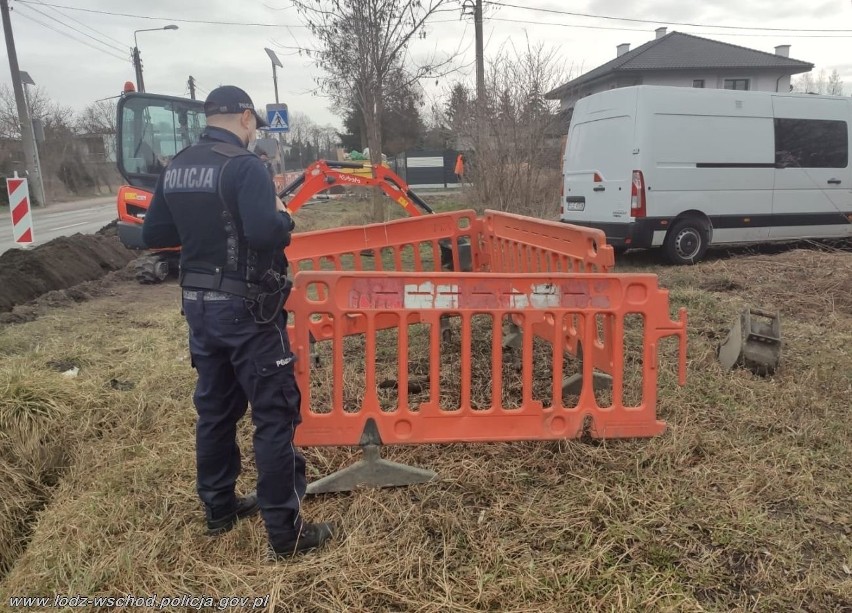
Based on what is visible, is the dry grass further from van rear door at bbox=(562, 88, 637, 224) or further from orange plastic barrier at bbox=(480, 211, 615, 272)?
van rear door at bbox=(562, 88, 637, 224)

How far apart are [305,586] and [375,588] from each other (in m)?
0.28

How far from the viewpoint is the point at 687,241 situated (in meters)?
9.73

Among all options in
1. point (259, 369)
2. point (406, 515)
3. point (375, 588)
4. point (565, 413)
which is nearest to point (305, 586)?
point (375, 588)

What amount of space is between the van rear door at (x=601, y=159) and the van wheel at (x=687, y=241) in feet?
2.81

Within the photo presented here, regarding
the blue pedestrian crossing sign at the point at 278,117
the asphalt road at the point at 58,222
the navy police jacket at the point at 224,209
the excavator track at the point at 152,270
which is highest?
the blue pedestrian crossing sign at the point at 278,117

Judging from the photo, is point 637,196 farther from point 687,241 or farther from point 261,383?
point 261,383

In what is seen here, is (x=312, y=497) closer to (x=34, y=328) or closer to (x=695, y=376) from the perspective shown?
(x=695, y=376)

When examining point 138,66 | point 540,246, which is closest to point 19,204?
point 540,246

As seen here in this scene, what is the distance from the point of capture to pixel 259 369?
2.59m

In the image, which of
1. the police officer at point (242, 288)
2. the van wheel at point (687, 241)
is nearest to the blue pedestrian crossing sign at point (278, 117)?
the van wheel at point (687, 241)

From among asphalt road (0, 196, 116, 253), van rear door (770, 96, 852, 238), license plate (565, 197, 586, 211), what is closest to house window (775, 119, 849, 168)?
van rear door (770, 96, 852, 238)

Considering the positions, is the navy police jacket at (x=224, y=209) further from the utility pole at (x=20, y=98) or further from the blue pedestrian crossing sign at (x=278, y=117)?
the utility pole at (x=20, y=98)

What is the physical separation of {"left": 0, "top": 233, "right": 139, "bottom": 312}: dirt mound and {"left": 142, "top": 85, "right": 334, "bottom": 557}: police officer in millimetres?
6423

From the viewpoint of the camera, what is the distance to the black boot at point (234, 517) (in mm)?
2906
